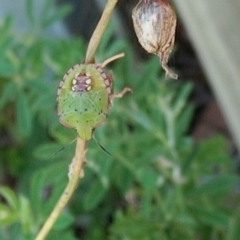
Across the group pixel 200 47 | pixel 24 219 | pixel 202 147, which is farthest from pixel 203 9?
pixel 202 147

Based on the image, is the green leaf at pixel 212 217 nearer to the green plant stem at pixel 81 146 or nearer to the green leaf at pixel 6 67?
the green leaf at pixel 6 67

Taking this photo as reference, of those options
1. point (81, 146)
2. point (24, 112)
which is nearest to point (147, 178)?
point (24, 112)

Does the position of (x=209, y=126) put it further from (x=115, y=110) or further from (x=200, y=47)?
(x=200, y=47)

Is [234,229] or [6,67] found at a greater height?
[6,67]

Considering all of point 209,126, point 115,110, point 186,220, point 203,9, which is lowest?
point 209,126

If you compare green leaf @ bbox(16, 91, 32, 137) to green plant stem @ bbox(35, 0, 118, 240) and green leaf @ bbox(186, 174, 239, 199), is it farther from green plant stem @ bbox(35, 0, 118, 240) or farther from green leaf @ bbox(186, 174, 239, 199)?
green plant stem @ bbox(35, 0, 118, 240)

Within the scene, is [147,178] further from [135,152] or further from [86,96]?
[86,96]
